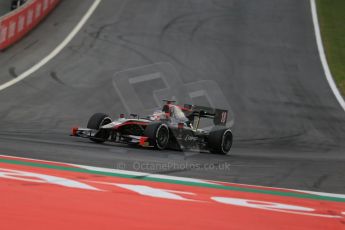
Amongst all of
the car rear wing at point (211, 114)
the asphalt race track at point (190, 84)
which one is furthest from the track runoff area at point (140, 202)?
the car rear wing at point (211, 114)

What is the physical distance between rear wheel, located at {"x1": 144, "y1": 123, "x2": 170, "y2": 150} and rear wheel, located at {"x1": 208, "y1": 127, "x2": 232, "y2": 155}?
1427 mm

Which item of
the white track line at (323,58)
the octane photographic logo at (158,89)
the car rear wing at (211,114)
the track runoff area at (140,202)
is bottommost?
the track runoff area at (140,202)

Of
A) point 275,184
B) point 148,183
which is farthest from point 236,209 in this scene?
point 275,184

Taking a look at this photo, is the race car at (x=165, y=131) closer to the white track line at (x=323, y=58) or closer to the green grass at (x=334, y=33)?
the white track line at (x=323, y=58)

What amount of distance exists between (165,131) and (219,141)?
1.59 m

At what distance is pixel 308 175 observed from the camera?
34.9 feet

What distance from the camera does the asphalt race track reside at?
11.1 metres

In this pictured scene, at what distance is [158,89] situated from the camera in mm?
22141

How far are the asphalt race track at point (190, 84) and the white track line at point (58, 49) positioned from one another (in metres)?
0.29

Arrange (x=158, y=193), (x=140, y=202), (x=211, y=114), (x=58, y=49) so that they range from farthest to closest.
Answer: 1. (x=58, y=49)
2. (x=211, y=114)
3. (x=158, y=193)
4. (x=140, y=202)

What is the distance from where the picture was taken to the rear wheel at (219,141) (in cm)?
1384

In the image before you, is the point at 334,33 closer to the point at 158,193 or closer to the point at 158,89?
the point at 158,89

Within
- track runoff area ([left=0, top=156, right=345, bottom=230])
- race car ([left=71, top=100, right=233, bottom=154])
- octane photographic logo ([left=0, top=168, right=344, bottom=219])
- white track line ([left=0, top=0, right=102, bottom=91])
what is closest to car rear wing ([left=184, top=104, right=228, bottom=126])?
race car ([left=71, top=100, right=233, bottom=154])

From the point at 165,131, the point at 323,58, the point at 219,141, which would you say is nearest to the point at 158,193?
the point at 165,131
